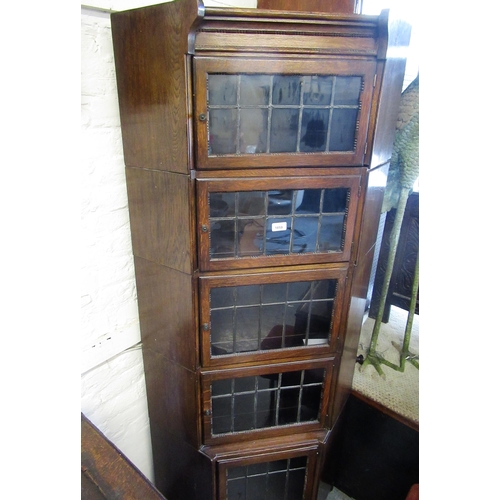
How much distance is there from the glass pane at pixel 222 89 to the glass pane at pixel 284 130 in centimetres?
10

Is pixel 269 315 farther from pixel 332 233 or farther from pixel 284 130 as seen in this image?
pixel 284 130

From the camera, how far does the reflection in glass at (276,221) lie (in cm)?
88

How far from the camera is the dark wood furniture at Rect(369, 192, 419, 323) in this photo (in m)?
1.49

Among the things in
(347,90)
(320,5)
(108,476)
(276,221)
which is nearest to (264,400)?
(108,476)

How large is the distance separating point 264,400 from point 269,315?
0.32m

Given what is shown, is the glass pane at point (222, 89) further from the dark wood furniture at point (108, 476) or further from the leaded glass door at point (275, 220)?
the dark wood furniture at point (108, 476)

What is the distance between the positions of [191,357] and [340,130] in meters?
0.74

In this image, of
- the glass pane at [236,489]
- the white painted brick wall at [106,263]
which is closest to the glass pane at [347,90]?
the white painted brick wall at [106,263]

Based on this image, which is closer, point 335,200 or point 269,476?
point 335,200

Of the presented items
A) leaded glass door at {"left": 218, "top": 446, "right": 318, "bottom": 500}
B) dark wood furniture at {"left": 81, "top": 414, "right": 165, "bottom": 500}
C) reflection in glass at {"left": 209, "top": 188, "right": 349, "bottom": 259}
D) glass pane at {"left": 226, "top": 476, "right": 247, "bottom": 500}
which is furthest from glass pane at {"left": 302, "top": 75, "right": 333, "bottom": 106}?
glass pane at {"left": 226, "top": 476, "right": 247, "bottom": 500}

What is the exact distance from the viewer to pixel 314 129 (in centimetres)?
85
